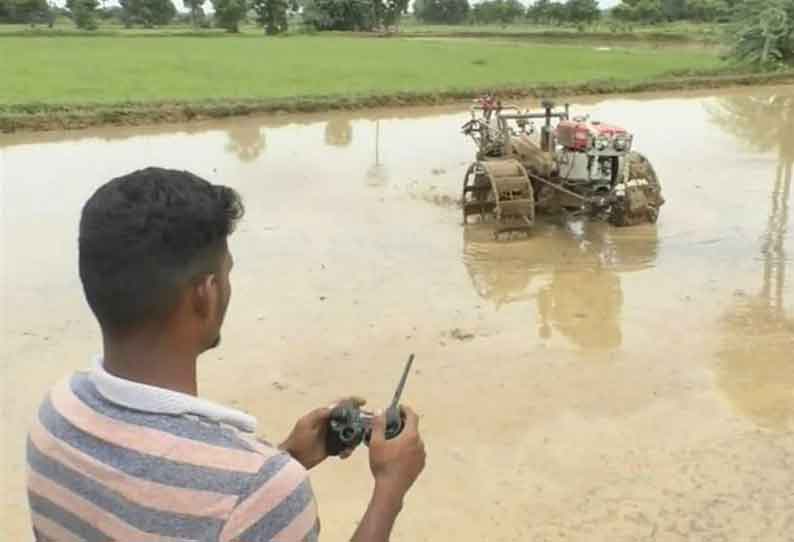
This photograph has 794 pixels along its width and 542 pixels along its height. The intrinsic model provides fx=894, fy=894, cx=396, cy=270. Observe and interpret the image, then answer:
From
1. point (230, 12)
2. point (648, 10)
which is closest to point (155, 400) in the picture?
point (230, 12)

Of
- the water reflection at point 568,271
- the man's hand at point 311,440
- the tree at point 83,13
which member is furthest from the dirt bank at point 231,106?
the tree at point 83,13

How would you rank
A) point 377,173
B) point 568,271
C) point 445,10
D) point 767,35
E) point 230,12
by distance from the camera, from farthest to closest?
point 445,10, point 230,12, point 767,35, point 377,173, point 568,271

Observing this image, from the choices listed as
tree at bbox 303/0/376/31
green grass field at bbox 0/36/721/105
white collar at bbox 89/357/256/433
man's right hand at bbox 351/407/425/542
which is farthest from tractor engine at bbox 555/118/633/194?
tree at bbox 303/0/376/31

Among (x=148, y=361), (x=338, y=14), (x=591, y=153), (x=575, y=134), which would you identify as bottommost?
(x=591, y=153)

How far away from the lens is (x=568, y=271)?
824cm

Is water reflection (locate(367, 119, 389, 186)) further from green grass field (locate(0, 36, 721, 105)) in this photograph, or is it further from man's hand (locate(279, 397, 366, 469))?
man's hand (locate(279, 397, 366, 469))

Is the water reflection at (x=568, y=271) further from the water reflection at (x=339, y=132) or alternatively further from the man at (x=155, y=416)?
the water reflection at (x=339, y=132)

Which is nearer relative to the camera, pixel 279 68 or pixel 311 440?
pixel 311 440

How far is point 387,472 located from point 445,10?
79295 millimetres

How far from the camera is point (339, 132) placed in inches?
715

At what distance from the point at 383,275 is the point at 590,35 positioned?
43.2 metres

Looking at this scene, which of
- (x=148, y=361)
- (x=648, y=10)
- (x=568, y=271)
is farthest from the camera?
(x=648, y=10)

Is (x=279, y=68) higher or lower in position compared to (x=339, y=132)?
higher

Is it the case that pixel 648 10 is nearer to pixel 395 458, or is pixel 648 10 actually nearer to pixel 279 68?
pixel 279 68
